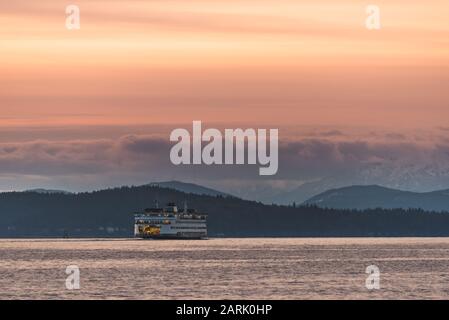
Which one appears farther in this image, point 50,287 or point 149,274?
point 149,274

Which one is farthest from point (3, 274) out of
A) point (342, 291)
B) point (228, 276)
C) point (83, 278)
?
point (342, 291)

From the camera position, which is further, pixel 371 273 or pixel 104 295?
pixel 371 273

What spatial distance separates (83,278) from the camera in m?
116

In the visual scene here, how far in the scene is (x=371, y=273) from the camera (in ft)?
388

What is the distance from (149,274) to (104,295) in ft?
111

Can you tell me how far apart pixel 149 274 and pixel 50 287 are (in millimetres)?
24349
